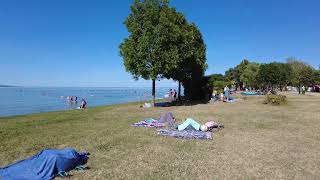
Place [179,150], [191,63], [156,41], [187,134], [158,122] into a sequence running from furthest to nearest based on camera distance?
[191,63]
[156,41]
[158,122]
[187,134]
[179,150]

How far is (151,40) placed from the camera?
31641 millimetres

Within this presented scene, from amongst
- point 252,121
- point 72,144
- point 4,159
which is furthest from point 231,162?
point 252,121

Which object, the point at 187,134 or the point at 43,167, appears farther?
the point at 187,134

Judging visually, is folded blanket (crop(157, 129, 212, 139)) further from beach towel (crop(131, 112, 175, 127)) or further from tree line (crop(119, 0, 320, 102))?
tree line (crop(119, 0, 320, 102))

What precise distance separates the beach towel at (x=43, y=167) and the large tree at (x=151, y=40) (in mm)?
22265

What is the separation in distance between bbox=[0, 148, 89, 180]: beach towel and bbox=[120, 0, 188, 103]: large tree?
22265mm

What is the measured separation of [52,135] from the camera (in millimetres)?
16156

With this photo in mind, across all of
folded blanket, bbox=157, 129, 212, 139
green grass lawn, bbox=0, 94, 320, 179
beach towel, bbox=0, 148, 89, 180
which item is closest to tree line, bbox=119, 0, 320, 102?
green grass lawn, bbox=0, 94, 320, 179

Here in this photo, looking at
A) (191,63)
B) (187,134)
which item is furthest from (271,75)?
(187,134)

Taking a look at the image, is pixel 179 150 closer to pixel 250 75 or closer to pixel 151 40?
pixel 151 40

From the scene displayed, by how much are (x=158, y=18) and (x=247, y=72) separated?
231ft

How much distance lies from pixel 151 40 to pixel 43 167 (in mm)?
23675

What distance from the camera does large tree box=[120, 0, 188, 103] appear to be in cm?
3147

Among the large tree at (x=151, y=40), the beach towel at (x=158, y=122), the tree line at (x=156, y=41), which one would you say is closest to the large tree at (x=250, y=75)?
the tree line at (x=156, y=41)
